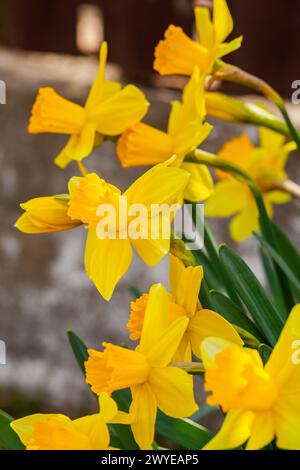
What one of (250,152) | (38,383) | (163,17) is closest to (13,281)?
(38,383)

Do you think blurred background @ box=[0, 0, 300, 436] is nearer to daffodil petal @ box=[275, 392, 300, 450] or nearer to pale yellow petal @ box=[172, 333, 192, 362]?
pale yellow petal @ box=[172, 333, 192, 362]

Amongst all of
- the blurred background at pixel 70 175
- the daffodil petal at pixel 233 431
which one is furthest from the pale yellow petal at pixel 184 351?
the blurred background at pixel 70 175

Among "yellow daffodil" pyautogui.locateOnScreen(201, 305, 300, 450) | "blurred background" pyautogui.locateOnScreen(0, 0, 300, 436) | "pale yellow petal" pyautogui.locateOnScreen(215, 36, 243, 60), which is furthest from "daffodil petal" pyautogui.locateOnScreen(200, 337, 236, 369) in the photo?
"blurred background" pyautogui.locateOnScreen(0, 0, 300, 436)

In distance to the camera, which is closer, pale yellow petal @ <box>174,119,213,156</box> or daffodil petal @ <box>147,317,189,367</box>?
daffodil petal @ <box>147,317,189,367</box>

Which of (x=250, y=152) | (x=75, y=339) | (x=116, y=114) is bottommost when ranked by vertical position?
(x=75, y=339)

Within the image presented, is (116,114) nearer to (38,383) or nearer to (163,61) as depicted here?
(163,61)

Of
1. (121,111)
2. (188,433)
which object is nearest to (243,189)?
(121,111)

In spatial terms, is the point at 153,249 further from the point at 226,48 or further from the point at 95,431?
the point at 226,48
